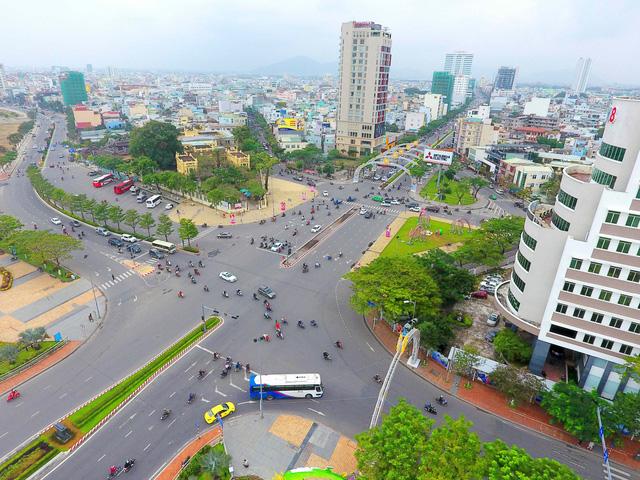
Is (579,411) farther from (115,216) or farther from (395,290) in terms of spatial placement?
(115,216)

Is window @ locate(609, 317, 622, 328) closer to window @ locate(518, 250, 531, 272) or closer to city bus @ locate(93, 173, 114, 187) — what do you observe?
window @ locate(518, 250, 531, 272)

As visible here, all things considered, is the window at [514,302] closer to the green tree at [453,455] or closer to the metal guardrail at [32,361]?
the green tree at [453,455]

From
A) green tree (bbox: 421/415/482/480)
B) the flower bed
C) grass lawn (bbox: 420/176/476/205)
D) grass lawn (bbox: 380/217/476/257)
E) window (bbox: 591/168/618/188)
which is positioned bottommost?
the flower bed

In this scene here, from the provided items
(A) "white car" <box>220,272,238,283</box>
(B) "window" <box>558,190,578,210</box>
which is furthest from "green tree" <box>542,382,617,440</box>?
(A) "white car" <box>220,272,238,283</box>

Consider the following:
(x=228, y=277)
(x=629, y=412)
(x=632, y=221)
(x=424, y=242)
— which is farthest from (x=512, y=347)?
(x=228, y=277)

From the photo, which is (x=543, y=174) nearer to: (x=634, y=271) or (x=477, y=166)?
(x=477, y=166)

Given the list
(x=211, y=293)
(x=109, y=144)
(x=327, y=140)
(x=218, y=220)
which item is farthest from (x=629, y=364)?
(x=109, y=144)
